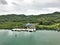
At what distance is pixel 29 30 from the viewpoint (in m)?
139

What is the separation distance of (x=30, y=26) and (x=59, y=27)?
1047 inches

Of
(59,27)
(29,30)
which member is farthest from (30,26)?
(59,27)

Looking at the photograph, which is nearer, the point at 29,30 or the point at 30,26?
the point at 29,30

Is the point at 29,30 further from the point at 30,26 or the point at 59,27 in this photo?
the point at 59,27

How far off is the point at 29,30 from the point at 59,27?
28.8 meters

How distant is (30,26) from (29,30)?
995 centimetres

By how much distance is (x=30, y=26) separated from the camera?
14825 centimetres

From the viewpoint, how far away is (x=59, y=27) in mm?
147375
